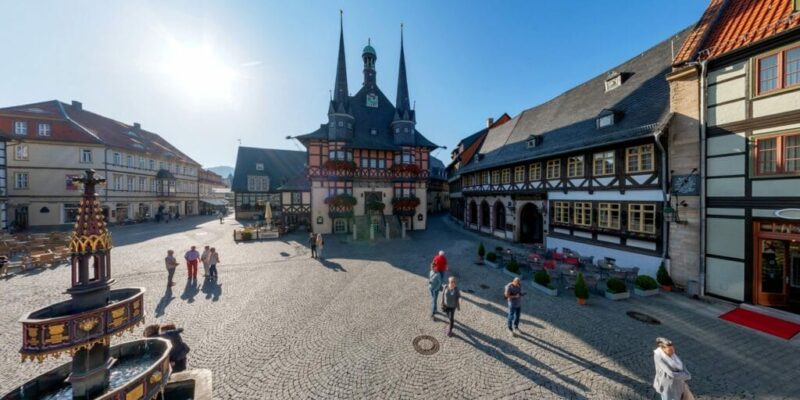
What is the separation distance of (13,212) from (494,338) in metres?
42.6

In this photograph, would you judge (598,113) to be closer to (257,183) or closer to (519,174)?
(519,174)

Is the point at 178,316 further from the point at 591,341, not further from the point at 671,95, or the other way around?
the point at 671,95

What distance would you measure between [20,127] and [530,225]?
1867 inches

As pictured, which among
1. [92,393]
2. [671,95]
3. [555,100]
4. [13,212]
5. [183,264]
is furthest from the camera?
[13,212]

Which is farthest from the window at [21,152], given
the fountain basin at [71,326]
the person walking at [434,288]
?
the person walking at [434,288]

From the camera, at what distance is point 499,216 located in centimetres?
2202

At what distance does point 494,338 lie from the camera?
7129mm

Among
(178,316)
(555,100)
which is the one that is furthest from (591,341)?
(555,100)

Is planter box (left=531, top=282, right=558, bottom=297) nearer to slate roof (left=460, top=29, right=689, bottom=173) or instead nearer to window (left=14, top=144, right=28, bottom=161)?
slate roof (left=460, top=29, right=689, bottom=173)

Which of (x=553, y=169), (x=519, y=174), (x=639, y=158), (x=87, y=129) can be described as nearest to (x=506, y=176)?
(x=519, y=174)

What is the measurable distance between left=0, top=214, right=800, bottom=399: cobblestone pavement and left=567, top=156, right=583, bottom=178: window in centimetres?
705

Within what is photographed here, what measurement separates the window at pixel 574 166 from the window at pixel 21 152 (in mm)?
46698

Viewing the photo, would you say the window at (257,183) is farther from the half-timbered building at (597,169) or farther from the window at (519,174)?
the window at (519,174)

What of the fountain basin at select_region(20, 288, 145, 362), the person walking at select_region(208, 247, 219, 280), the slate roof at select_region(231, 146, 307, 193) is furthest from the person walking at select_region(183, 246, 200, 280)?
the slate roof at select_region(231, 146, 307, 193)
